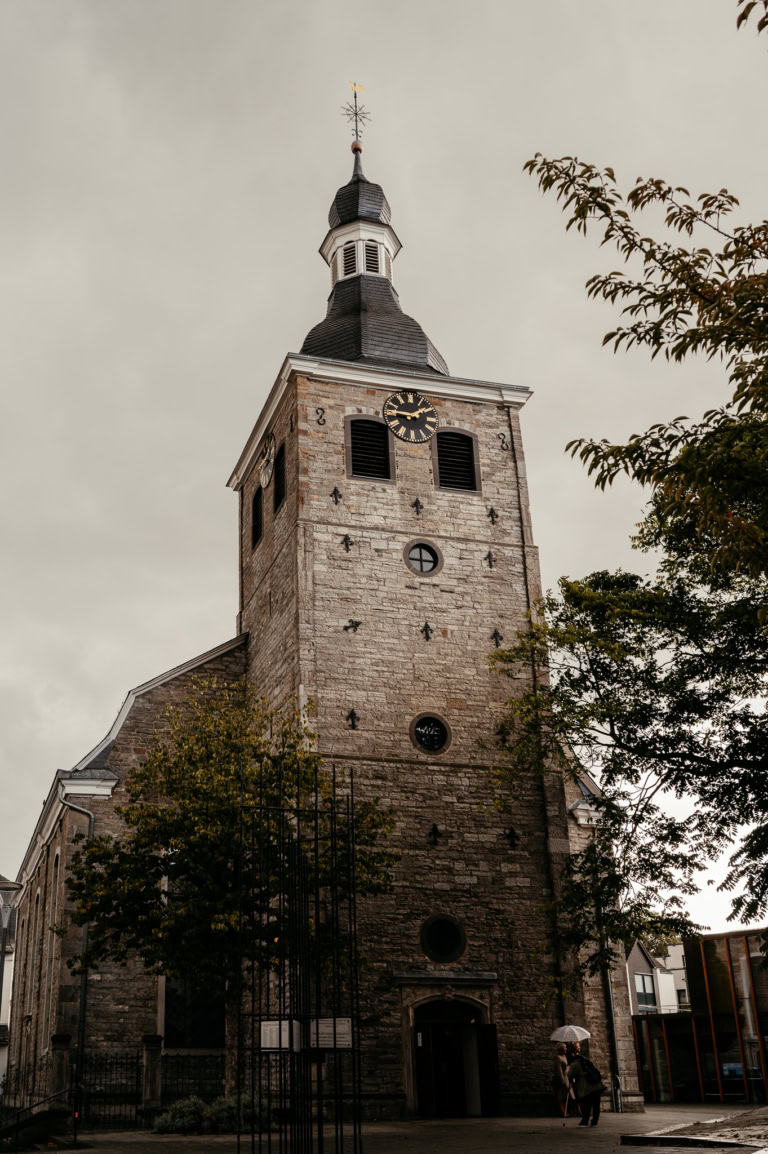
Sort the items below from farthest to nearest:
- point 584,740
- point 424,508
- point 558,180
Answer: point 424,508 < point 584,740 < point 558,180

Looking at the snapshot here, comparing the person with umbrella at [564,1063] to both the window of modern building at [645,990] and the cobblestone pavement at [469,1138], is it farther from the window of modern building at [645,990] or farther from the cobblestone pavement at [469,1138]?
the window of modern building at [645,990]

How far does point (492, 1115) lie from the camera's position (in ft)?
69.0

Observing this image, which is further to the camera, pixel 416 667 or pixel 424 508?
pixel 424 508

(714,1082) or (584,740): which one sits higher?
(584,740)

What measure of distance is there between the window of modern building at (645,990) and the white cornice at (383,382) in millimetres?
38851

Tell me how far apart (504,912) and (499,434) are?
36.4 ft

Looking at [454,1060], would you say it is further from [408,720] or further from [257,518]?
[257,518]

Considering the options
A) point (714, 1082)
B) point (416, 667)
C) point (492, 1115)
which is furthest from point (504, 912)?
point (714, 1082)

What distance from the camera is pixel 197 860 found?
18750 mm

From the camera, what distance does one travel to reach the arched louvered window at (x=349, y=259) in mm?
31062

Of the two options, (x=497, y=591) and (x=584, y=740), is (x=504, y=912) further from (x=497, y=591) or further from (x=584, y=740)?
(x=497, y=591)

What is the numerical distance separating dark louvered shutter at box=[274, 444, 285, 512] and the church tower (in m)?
0.17

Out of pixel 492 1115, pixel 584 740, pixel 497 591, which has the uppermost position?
pixel 497 591

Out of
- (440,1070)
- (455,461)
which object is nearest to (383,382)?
(455,461)
